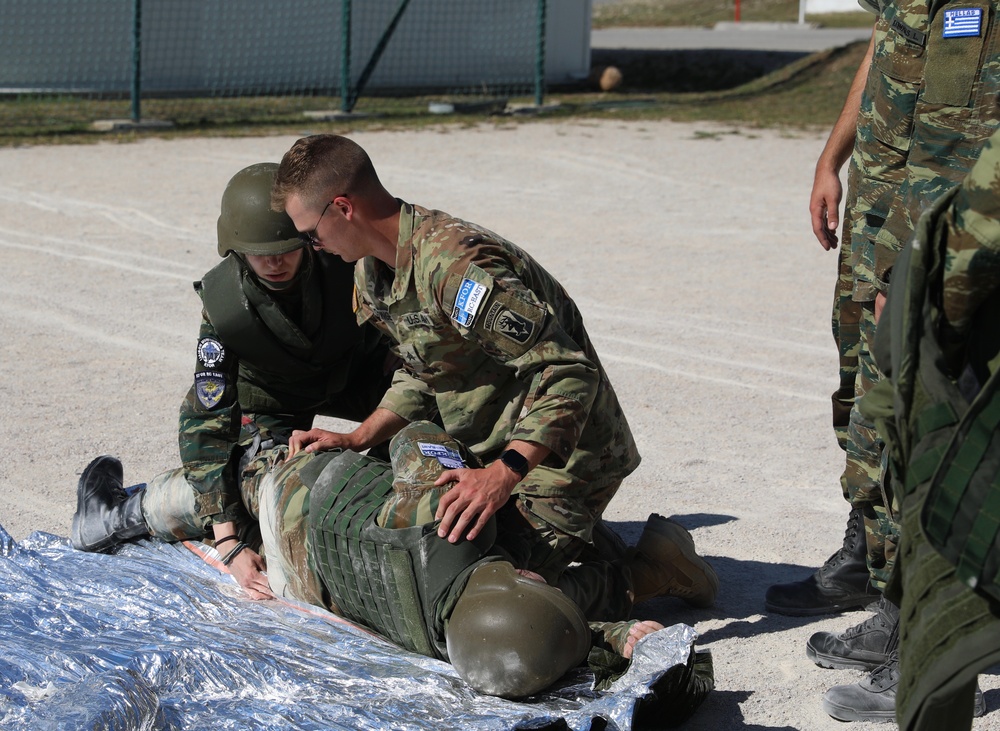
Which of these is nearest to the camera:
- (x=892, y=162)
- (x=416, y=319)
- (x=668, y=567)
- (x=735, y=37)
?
(x=892, y=162)

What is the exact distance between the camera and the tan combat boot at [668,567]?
3.41m

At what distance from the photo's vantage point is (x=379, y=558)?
2.94 m

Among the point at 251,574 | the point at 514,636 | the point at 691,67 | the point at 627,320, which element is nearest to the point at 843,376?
the point at 514,636

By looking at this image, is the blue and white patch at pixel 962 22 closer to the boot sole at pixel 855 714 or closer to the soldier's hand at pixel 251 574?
the boot sole at pixel 855 714

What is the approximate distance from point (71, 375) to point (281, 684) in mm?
2986

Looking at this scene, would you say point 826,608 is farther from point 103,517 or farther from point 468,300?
point 103,517

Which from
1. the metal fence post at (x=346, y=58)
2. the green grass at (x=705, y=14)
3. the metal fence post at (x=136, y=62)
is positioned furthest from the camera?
the green grass at (x=705, y=14)

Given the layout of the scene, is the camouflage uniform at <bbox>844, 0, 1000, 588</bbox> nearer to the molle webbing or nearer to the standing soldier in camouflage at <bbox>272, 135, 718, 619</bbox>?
the standing soldier in camouflage at <bbox>272, 135, 718, 619</bbox>

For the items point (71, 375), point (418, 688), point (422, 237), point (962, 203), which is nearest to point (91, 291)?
point (71, 375)

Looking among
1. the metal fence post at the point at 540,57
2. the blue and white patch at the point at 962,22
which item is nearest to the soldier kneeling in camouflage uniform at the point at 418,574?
the blue and white patch at the point at 962,22

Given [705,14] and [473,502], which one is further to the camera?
[705,14]

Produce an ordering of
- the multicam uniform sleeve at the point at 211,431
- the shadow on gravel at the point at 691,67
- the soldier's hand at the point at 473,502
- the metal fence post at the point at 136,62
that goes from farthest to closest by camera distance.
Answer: the shadow on gravel at the point at 691,67, the metal fence post at the point at 136,62, the multicam uniform sleeve at the point at 211,431, the soldier's hand at the point at 473,502

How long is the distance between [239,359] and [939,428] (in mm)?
2427

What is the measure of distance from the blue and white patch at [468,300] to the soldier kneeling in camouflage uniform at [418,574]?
30 cm
